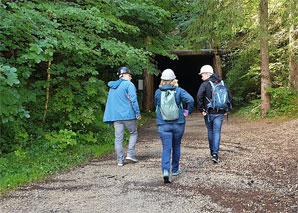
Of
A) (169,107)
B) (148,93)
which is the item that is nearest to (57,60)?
(169,107)

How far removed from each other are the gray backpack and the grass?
7.74 ft

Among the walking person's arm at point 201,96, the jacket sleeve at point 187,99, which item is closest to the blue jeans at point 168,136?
the jacket sleeve at point 187,99

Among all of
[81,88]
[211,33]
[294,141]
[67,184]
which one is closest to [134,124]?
[67,184]

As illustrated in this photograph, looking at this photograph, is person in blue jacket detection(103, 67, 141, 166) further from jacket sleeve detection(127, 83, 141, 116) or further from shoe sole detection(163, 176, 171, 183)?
shoe sole detection(163, 176, 171, 183)

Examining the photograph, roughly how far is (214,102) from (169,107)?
4.36 ft

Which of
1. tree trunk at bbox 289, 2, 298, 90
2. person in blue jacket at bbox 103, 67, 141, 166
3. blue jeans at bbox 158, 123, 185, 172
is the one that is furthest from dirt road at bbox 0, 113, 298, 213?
tree trunk at bbox 289, 2, 298, 90

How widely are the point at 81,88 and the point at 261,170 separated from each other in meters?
4.48

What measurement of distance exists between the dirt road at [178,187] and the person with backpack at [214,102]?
1.90 feet

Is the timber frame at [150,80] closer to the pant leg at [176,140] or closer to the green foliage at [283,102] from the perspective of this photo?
the green foliage at [283,102]

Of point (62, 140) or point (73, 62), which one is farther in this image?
point (73, 62)

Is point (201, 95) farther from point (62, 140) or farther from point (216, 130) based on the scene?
point (62, 140)

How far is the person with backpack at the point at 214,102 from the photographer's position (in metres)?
5.81

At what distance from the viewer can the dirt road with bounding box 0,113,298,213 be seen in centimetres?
386

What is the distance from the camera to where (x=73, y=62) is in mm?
7414
